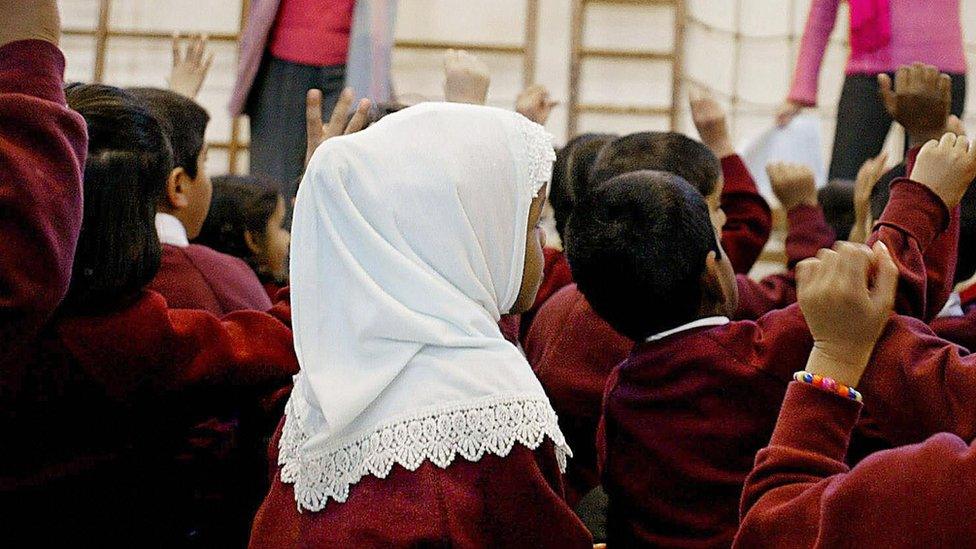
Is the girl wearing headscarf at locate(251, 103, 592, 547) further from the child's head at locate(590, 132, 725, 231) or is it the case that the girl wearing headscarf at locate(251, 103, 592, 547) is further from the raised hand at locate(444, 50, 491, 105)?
the raised hand at locate(444, 50, 491, 105)

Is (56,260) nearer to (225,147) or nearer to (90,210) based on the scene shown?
(90,210)

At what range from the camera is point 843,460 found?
38.6 inches

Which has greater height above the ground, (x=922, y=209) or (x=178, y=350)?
(x=922, y=209)

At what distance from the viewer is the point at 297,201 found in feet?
4.02

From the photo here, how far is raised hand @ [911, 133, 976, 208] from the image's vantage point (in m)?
1.28

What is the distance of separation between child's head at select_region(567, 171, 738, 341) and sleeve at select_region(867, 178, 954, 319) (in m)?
0.20

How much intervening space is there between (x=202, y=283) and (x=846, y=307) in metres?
1.02

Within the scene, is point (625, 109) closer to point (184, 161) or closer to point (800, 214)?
point (800, 214)

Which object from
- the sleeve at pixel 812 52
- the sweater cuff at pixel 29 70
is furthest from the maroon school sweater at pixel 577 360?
the sleeve at pixel 812 52

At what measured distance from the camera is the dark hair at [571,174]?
2.06m

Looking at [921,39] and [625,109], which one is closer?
[921,39]

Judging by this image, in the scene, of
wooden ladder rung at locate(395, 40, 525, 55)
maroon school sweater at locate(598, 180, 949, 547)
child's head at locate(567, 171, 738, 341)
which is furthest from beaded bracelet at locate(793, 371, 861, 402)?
wooden ladder rung at locate(395, 40, 525, 55)

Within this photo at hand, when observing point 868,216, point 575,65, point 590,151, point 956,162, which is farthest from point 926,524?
point 575,65

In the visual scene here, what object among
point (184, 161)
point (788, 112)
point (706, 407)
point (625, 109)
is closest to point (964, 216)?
point (706, 407)
